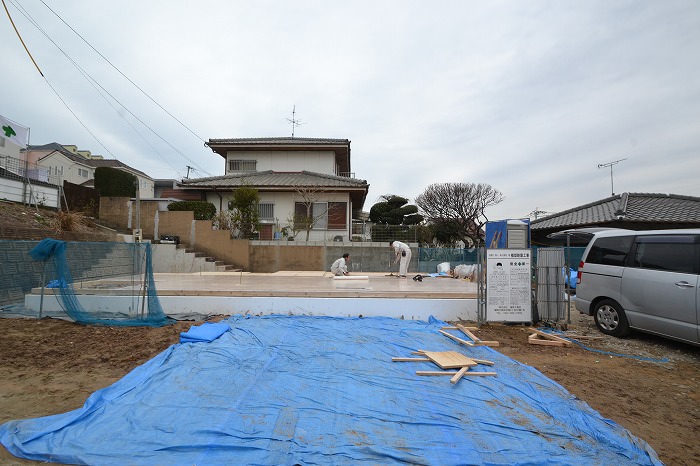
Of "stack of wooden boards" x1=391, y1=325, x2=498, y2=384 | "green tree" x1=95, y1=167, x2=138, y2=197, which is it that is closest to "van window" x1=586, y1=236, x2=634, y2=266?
"stack of wooden boards" x1=391, y1=325, x2=498, y2=384

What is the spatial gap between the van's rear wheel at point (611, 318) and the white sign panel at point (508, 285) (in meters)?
1.11

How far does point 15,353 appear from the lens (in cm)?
484

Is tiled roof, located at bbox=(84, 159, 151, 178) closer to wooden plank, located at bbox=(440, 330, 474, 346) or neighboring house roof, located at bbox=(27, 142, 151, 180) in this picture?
neighboring house roof, located at bbox=(27, 142, 151, 180)

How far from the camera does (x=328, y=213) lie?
17.4 meters

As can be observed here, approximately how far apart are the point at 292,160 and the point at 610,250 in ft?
54.8

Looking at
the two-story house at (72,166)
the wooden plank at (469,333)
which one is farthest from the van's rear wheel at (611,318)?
the two-story house at (72,166)

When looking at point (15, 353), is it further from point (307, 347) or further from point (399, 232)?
point (399, 232)

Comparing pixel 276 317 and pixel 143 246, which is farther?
pixel 143 246

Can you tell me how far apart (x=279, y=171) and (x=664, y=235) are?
17.6 metres

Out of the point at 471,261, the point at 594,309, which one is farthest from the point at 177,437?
the point at 471,261

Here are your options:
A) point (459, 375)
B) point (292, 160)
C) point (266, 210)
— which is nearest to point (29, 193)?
point (266, 210)

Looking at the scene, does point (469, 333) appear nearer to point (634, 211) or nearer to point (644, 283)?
point (644, 283)

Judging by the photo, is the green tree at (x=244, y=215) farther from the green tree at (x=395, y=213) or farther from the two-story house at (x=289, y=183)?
the green tree at (x=395, y=213)

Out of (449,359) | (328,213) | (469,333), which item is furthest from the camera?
(328,213)
